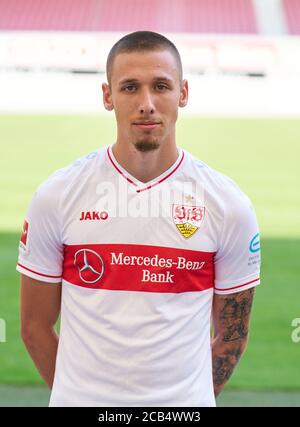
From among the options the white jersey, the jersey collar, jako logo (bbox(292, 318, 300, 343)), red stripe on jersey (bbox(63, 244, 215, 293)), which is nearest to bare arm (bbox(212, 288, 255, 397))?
the white jersey

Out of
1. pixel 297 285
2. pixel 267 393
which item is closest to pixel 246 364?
pixel 267 393

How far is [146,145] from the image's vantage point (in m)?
2.12

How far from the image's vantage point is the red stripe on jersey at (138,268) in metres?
2.12

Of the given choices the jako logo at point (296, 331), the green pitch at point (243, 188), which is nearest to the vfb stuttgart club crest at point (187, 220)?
the green pitch at point (243, 188)

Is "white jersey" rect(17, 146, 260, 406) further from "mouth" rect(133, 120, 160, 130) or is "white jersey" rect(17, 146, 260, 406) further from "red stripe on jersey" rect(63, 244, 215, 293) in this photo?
"mouth" rect(133, 120, 160, 130)

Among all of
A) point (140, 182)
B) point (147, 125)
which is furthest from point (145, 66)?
point (140, 182)

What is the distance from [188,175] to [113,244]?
0.30 m

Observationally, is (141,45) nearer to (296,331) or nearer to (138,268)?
(138,268)

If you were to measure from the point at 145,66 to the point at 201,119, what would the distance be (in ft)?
60.2

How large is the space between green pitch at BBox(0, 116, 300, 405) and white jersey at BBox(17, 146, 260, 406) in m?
3.10

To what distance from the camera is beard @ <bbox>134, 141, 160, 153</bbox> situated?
212cm

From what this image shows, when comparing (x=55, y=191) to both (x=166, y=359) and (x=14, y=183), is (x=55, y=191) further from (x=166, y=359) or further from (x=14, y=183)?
(x=14, y=183)

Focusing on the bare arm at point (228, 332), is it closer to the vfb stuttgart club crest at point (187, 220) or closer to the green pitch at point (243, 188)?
the vfb stuttgart club crest at point (187, 220)

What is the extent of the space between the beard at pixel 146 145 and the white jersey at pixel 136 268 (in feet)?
0.39
